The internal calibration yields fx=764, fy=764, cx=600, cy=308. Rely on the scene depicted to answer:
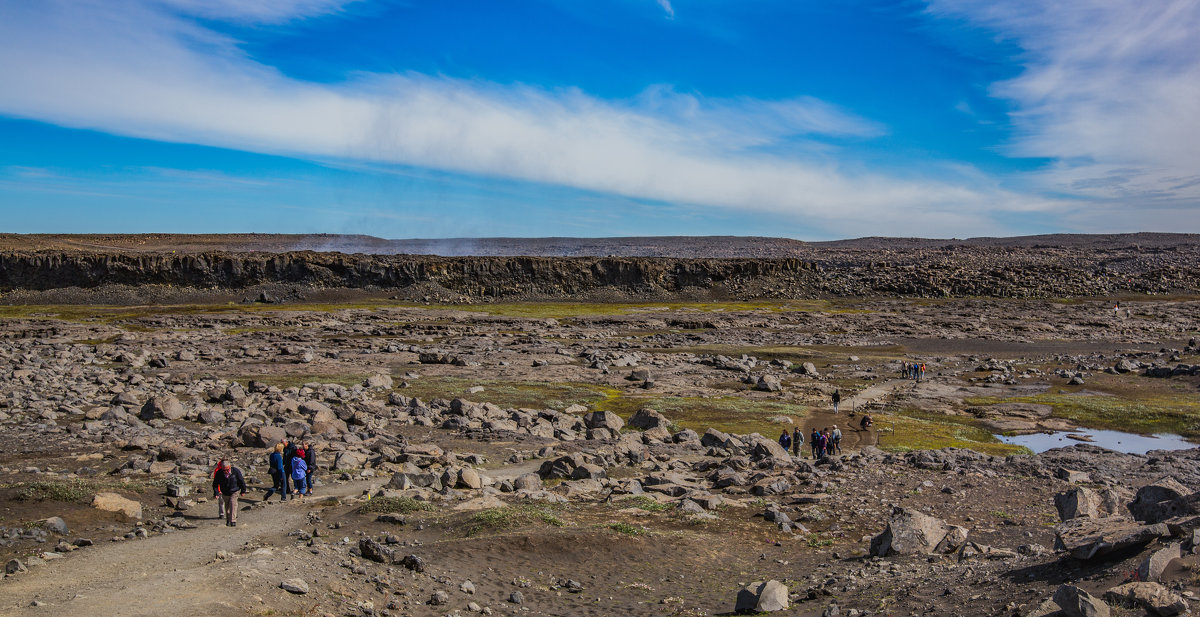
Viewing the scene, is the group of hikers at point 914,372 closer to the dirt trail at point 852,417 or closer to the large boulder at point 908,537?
the dirt trail at point 852,417

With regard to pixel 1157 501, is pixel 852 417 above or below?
below

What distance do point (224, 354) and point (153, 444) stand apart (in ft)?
118

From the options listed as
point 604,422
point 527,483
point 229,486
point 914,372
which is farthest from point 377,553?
point 914,372

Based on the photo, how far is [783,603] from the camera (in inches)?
535

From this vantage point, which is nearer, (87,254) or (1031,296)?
(1031,296)

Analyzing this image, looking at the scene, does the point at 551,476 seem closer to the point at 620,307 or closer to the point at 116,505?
the point at 116,505

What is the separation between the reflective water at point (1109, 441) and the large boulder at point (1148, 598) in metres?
27.3

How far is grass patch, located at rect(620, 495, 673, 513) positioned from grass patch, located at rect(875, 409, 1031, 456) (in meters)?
15.1

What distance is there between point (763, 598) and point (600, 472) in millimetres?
10998

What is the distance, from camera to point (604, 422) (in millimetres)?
33250

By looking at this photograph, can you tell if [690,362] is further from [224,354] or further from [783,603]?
[783,603]

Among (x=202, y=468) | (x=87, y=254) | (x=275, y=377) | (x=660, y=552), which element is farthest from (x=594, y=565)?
(x=87, y=254)

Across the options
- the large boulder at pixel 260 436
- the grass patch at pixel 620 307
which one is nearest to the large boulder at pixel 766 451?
the large boulder at pixel 260 436

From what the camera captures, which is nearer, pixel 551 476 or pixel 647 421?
pixel 551 476
